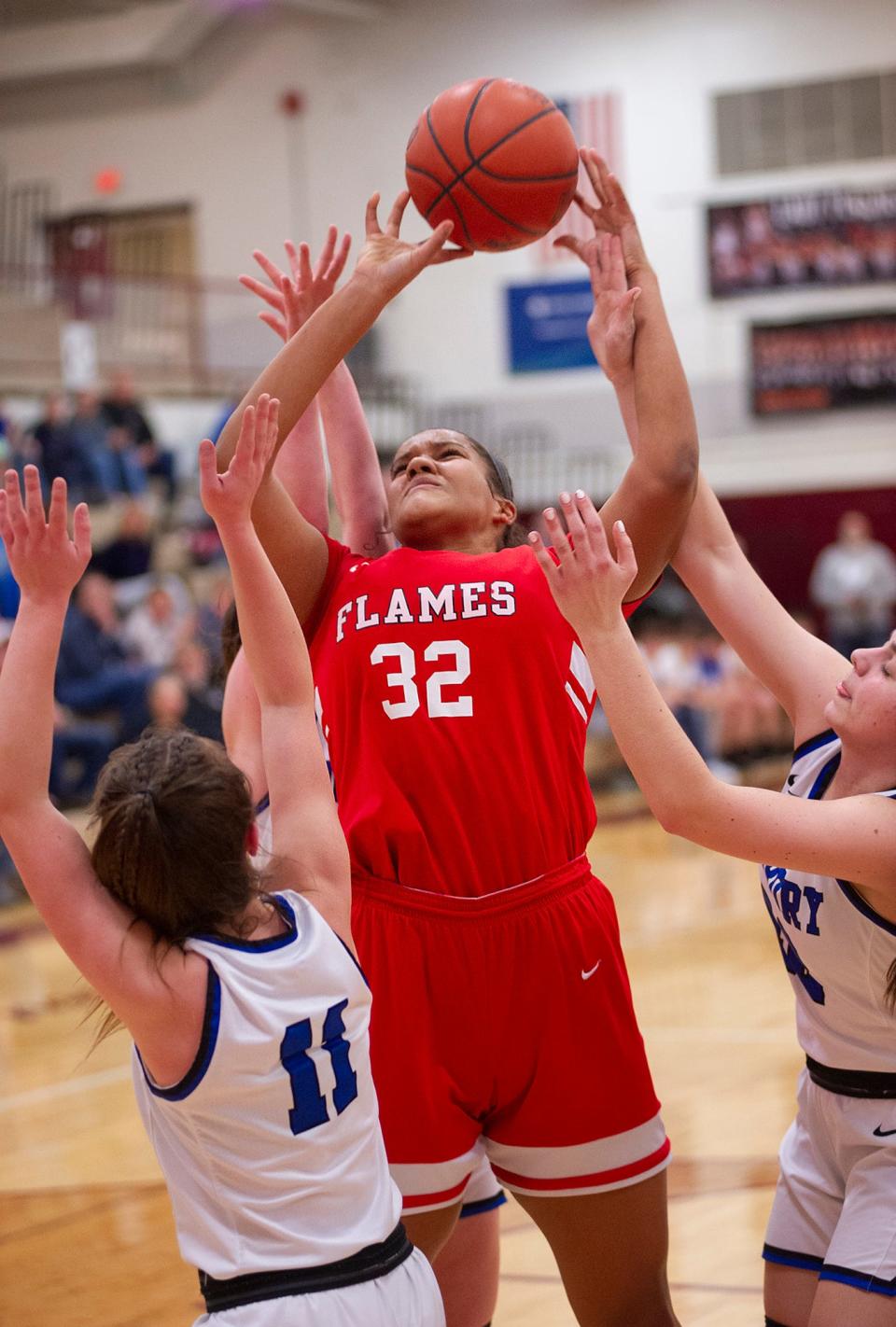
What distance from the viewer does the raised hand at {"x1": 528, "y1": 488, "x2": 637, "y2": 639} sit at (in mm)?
2586

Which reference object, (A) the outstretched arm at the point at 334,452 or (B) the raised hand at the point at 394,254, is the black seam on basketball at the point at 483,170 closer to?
(B) the raised hand at the point at 394,254

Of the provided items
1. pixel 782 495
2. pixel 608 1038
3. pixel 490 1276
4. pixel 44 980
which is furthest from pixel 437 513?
pixel 782 495

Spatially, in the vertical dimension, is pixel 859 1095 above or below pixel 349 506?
below

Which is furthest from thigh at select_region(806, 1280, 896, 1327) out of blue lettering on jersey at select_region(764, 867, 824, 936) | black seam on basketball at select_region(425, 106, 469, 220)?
black seam on basketball at select_region(425, 106, 469, 220)

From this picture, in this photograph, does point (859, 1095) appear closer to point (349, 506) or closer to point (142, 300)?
point (349, 506)

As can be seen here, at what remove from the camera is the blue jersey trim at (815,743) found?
303 centimetres

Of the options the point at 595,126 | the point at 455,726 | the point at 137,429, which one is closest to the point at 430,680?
the point at 455,726

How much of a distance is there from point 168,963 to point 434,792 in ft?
2.54

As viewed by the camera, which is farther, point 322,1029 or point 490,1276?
point 490,1276

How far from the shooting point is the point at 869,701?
278cm

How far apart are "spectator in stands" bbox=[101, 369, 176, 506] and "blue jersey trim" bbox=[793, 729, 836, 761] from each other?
41.2 feet

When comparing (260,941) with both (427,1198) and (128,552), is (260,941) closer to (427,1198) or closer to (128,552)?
(427,1198)

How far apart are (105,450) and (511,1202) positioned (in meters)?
Result: 10.1

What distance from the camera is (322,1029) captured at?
89.2 inches
